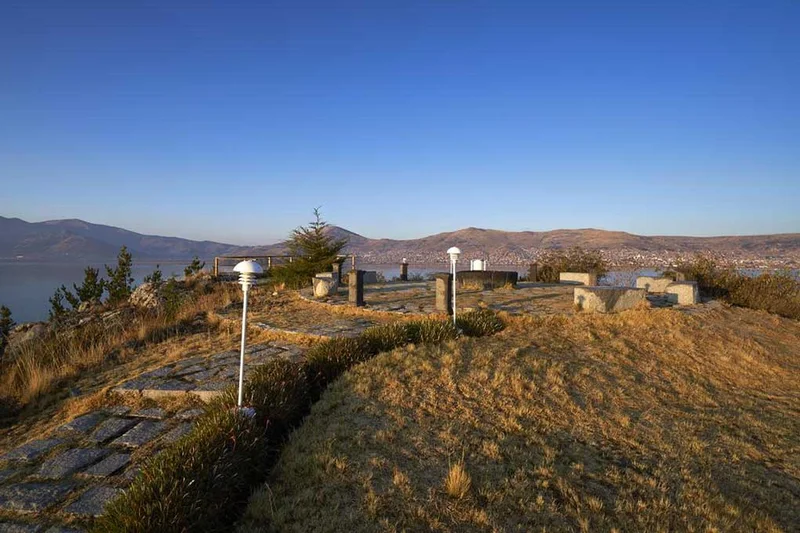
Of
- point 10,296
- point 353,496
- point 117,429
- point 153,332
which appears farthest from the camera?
point 10,296

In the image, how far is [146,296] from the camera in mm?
15562

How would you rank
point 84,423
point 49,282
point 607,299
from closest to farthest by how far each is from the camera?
point 84,423, point 607,299, point 49,282

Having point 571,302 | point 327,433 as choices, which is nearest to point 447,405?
point 327,433

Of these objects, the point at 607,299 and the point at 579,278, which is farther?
the point at 579,278

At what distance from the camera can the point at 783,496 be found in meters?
3.98

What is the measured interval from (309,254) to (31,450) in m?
11.3

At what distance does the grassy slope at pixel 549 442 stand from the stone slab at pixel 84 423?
2.50 meters

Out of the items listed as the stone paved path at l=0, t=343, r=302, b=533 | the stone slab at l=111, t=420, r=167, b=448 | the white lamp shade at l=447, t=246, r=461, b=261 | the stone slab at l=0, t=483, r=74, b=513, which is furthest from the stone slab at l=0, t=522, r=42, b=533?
the white lamp shade at l=447, t=246, r=461, b=261

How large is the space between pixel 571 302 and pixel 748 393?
4.14 metres

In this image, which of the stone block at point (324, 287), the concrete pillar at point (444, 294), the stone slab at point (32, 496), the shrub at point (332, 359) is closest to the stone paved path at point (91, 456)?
the stone slab at point (32, 496)

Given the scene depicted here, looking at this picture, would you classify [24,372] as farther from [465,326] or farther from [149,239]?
[149,239]

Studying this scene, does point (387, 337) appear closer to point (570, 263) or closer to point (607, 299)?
point (607, 299)

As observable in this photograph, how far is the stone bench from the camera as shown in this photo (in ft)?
29.4

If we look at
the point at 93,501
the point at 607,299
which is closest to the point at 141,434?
the point at 93,501
